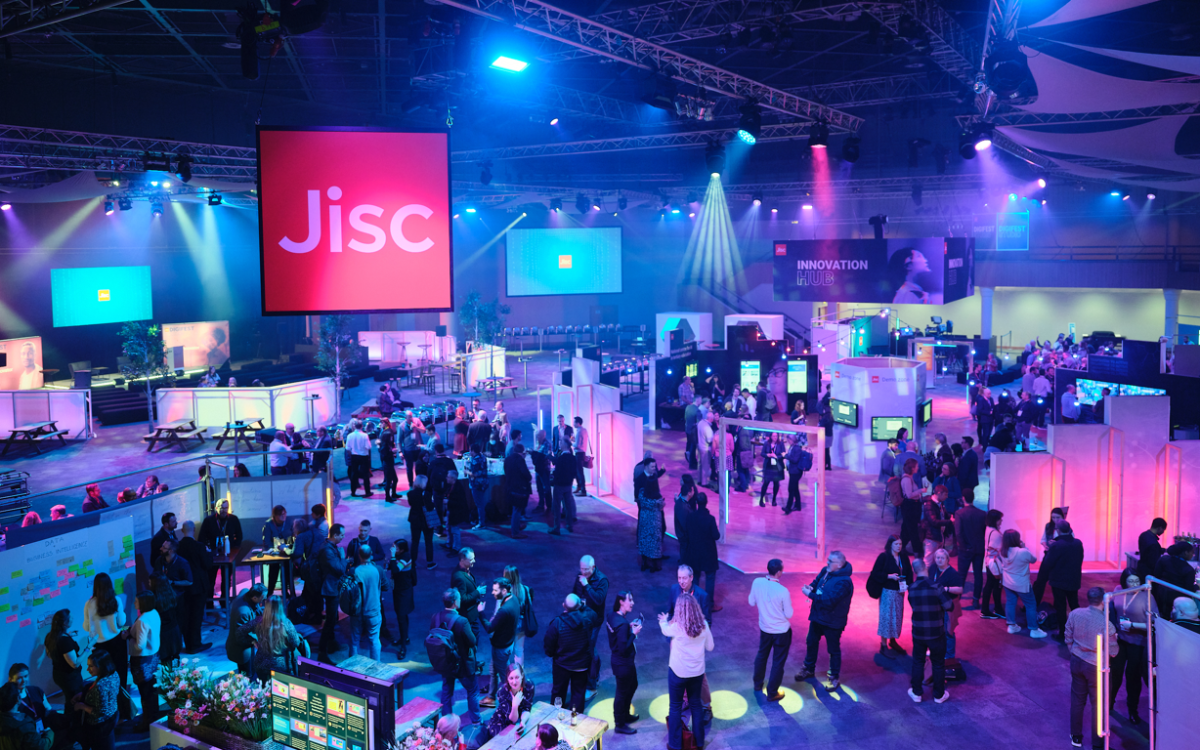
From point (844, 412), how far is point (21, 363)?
2060 centimetres

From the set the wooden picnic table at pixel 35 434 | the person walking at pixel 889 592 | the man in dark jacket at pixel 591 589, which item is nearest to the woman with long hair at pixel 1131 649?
the person walking at pixel 889 592

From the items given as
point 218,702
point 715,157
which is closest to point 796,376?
point 715,157

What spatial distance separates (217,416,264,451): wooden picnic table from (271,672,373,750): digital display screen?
484 inches

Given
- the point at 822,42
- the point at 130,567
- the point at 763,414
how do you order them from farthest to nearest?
the point at 763,414 < the point at 822,42 < the point at 130,567

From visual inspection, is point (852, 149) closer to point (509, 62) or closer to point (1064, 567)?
point (509, 62)

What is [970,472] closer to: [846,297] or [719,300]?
[846,297]

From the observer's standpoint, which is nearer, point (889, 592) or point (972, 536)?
point (889, 592)

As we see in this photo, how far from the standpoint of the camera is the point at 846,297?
17781mm

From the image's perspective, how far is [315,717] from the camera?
186 inches

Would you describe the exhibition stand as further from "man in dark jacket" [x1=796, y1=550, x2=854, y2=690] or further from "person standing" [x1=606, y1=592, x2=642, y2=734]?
"person standing" [x1=606, y1=592, x2=642, y2=734]

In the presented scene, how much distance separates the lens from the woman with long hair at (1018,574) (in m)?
7.83

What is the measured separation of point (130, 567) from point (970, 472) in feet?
30.7

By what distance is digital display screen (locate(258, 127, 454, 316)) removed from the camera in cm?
561

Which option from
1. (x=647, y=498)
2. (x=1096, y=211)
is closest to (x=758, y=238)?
(x=1096, y=211)
